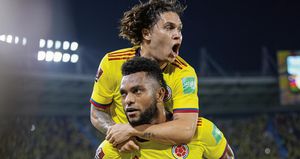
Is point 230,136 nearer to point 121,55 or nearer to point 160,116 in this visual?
point 121,55

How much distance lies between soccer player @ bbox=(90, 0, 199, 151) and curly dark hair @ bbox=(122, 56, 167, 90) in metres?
0.29

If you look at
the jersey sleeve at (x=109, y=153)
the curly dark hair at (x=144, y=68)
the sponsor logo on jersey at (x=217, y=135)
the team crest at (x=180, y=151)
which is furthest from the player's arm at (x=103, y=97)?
the sponsor logo on jersey at (x=217, y=135)

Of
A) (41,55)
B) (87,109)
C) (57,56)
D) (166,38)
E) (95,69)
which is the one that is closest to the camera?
(166,38)

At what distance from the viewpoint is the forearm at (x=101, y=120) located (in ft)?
14.8

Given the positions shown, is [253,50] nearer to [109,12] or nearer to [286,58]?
[286,58]

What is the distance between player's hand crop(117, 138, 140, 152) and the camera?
4.14 meters

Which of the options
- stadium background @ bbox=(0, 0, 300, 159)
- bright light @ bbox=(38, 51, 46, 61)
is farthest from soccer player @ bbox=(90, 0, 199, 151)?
bright light @ bbox=(38, 51, 46, 61)

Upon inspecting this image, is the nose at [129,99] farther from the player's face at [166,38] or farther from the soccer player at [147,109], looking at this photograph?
the player's face at [166,38]

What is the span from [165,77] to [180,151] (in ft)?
2.31

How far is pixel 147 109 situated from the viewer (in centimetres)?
397

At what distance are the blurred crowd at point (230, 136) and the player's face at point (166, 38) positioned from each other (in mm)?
11612

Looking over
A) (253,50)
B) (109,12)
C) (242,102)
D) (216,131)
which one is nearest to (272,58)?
(253,50)

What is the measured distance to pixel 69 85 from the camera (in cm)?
1873

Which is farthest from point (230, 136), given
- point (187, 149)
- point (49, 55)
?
point (187, 149)
